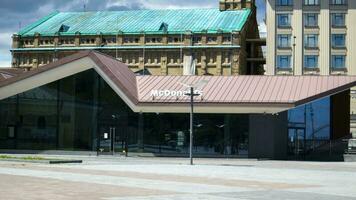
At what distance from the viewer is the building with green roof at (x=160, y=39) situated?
4055 inches

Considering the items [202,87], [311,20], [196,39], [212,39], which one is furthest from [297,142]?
[196,39]

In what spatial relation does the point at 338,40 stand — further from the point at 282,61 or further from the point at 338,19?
the point at 282,61

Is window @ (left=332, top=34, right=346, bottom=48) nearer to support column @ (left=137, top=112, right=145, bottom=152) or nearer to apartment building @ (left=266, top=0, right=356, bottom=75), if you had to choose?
apartment building @ (left=266, top=0, right=356, bottom=75)

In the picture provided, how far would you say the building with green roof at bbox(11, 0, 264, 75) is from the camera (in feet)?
338

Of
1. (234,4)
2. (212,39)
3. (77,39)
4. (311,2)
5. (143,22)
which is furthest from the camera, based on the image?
(234,4)

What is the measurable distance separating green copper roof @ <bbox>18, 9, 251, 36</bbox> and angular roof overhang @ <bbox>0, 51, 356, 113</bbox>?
54.5 meters

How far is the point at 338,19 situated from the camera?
304 feet

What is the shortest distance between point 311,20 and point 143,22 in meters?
32.1

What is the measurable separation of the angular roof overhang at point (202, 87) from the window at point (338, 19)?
47276mm

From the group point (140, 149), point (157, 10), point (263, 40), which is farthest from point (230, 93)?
point (157, 10)

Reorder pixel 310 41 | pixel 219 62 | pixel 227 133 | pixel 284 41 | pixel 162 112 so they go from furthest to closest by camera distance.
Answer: pixel 219 62 → pixel 284 41 → pixel 310 41 → pixel 162 112 → pixel 227 133

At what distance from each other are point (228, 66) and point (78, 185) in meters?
85.7

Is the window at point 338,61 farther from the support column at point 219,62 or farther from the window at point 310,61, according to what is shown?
the support column at point 219,62

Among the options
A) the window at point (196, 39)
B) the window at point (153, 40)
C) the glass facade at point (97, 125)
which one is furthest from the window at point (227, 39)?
the glass facade at point (97, 125)
